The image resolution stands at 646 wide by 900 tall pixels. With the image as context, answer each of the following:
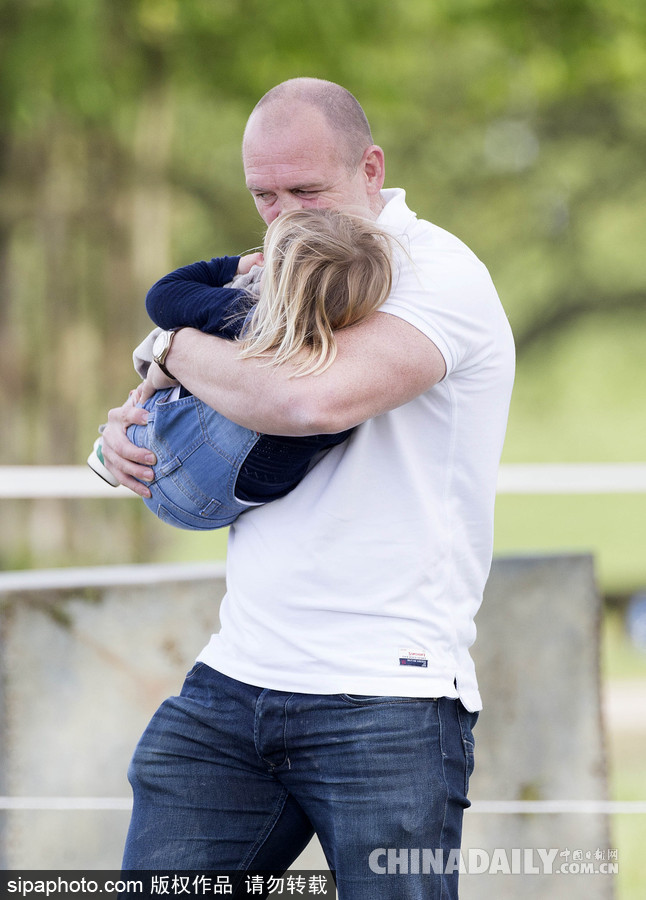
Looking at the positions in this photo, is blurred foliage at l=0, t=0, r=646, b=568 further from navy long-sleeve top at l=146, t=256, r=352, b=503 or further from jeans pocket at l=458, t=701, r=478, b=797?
jeans pocket at l=458, t=701, r=478, b=797

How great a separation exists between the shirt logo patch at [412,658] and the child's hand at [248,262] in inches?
29.3

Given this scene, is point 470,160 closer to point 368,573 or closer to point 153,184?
point 153,184

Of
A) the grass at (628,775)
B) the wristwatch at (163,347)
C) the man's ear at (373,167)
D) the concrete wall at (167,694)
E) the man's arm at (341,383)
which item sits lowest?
the grass at (628,775)

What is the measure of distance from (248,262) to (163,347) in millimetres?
237

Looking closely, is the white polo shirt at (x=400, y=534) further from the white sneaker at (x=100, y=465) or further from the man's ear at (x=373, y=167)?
the white sneaker at (x=100, y=465)

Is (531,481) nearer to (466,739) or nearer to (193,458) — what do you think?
(466,739)

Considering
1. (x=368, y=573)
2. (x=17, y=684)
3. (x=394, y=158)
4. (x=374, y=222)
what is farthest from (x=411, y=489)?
(x=394, y=158)

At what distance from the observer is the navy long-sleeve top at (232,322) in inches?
69.7

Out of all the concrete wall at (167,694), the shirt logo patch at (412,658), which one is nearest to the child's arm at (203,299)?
the shirt logo patch at (412,658)

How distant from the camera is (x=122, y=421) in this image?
6.56 ft

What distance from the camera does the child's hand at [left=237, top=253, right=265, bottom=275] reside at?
196 cm

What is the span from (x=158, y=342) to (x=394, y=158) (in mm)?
9083

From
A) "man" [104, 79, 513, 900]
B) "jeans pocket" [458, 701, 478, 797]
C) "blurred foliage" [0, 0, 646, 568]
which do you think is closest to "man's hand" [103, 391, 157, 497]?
"man" [104, 79, 513, 900]

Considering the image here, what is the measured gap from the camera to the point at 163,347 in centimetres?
187
